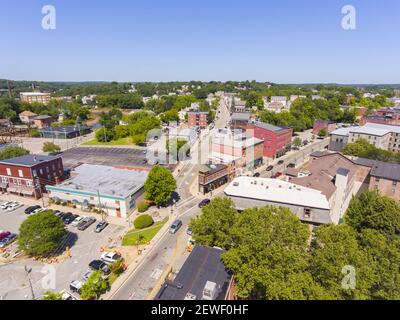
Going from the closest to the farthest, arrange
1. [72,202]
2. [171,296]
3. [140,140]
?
1. [171,296]
2. [72,202]
3. [140,140]

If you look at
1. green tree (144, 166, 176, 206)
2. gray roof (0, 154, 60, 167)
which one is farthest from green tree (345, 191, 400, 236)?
gray roof (0, 154, 60, 167)

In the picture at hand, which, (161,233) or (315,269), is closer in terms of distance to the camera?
(315,269)

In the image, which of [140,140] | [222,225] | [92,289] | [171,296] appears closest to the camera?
[171,296]

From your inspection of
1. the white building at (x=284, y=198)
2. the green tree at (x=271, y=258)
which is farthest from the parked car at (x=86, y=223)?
the green tree at (x=271, y=258)

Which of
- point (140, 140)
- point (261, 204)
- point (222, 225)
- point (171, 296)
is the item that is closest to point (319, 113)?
point (140, 140)

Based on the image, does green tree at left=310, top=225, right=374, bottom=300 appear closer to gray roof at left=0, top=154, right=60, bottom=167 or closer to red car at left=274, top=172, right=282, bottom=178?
red car at left=274, top=172, right=282, bottom=178

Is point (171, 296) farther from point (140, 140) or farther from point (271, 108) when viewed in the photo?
point (271, 108)
